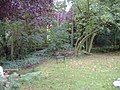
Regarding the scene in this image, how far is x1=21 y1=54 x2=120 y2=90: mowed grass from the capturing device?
658cm

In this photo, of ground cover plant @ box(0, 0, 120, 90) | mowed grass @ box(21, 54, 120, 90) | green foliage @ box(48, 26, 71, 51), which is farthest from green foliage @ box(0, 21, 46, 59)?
mowed grass @ box(21, 54, 120, 90)

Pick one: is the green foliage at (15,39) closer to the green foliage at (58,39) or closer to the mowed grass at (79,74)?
the green foliage at (58,39)

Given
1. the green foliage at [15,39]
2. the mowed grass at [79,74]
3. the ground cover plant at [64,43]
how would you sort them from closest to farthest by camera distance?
the mowed grass at [79,74]
the ground cover plant at [64,43]
the green foliage at [15,39]

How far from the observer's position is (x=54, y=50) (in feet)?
36.3

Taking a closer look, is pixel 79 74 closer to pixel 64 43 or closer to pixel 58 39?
pixel 58 39

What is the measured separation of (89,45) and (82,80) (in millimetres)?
4911

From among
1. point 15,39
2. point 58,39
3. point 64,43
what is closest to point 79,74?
point 15,39

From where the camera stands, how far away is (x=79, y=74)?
7.86 meters

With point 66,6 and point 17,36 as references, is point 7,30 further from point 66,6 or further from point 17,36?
point 66,6

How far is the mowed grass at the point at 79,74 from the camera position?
6.58m

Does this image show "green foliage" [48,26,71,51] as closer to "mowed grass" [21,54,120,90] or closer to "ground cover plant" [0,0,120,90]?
"ground cover plant" [0,0,120,90]

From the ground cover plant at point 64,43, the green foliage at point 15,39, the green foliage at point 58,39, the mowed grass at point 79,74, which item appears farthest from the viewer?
the green foliage at point 58,39

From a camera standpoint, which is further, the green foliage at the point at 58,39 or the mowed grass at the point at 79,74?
the green foliage at the point at 58,39

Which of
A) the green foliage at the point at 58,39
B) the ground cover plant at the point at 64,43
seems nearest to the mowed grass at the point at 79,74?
the ground cover plant at the point at 64,43
